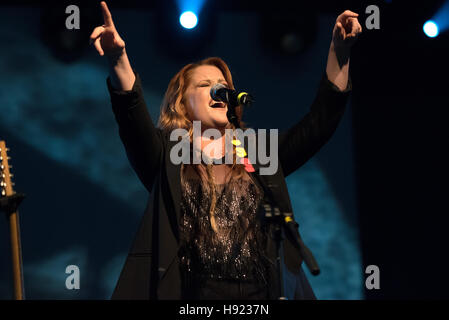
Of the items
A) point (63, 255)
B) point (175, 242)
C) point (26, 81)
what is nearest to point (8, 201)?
point (175, 242)

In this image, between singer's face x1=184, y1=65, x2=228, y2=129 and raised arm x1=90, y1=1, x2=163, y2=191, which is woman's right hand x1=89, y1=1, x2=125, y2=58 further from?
singer's face x1=184, y1=65, x2=228, y2=129

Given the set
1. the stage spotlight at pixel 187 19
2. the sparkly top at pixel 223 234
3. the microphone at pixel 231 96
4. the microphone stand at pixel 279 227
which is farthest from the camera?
the stage spotlight at pixel 187 19

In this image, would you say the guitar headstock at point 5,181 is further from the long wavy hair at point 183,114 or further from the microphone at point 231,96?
the microphone at point 231,96

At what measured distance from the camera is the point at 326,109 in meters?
2.07

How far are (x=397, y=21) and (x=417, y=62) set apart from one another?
30 centimetres

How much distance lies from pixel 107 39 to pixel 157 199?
0.57m

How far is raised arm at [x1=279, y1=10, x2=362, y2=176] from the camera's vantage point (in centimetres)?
198

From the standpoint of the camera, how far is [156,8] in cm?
356

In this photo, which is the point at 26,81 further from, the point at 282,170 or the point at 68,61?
the point at 282,170

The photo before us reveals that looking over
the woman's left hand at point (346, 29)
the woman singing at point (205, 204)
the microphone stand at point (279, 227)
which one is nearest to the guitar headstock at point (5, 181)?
the woman singing at point (205, 204)

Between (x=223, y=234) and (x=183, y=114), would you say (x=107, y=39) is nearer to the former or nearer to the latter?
(x=183, y=114)

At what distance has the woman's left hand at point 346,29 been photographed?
1904mm

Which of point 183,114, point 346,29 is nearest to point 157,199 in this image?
point 183,114

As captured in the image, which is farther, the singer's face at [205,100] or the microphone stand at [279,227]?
the singer's face at [205,100]
